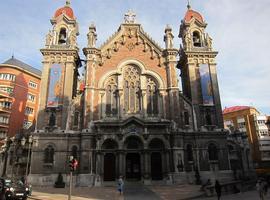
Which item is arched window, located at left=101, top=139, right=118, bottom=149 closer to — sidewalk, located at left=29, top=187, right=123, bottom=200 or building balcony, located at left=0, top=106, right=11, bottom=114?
sidewalk, located at left=29, top=187, right=123, bottom=200

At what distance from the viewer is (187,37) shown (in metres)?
39.8

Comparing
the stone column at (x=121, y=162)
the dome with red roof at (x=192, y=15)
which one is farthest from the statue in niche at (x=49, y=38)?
the dome with red roof at (x=192, y=15)

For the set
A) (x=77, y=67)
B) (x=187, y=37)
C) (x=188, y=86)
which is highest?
(x=187, y=37)

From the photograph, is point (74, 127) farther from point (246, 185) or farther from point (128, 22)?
point (246, 185)

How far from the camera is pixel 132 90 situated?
119ft

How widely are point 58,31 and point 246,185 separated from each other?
106 ft

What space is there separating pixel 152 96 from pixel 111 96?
5.60 meters

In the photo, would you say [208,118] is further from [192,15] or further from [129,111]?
[192,15]

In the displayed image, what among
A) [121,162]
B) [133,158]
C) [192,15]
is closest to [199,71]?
[192,15]

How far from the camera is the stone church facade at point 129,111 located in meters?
32.0

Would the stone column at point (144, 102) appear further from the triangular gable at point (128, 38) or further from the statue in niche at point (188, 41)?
the statue in niche at point (188, 41)

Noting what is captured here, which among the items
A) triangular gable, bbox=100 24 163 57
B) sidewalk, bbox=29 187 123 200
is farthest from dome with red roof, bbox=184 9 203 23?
sidewalk, bbox=29 187 123 200

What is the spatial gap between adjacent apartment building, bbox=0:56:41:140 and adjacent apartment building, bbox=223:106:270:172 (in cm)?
4723

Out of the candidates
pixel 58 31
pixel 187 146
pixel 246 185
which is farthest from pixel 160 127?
pixel 58 31
